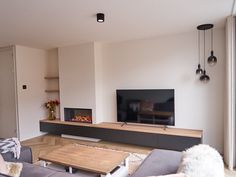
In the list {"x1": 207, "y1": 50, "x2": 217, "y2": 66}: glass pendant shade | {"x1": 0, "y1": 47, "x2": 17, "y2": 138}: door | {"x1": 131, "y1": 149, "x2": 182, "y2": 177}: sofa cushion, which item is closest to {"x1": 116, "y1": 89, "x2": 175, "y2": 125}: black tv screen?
{"x1": 207, "y1": 50, "x2": 217, "y2": 66}: glass pendant shade

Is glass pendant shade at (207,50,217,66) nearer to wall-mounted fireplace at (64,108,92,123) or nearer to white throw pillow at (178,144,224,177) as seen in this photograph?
white throw pillow at (178,144,224,177)

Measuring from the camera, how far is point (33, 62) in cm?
498

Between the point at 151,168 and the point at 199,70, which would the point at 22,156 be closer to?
the point at 151,168

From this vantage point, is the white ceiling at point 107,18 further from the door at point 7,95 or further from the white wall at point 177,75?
the door at point 7,95

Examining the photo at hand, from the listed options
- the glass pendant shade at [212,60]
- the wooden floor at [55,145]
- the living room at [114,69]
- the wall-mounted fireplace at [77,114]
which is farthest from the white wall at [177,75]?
the wooden floor at [55,145]

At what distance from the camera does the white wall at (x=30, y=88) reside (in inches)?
182

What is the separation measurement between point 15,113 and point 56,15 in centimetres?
300

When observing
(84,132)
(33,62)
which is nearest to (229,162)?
(84,132)

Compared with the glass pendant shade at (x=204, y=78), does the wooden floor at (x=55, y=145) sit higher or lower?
lower

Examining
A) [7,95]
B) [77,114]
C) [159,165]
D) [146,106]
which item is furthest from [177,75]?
[7,95]

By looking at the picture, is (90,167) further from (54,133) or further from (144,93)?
(54,133)

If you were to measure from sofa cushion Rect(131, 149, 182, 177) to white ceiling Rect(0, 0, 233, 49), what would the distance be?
5.68 ft

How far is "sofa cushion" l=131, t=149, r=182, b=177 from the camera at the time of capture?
1.81 meters

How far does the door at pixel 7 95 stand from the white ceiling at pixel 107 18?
907mm
